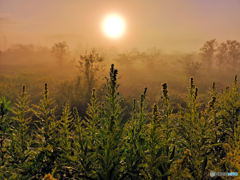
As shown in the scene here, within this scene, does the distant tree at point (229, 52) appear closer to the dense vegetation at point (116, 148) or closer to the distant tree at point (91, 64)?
the distant tree at point (91, 64)

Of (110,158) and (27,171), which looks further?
(27,171)

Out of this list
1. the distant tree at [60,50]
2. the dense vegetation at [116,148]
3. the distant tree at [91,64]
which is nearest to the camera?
the dense vegetation at [116,148]

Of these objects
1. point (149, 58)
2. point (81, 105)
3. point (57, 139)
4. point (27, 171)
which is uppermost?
point (149, 58)

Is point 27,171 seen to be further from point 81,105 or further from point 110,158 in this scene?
point 81,105

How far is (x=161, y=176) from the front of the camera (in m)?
2.16

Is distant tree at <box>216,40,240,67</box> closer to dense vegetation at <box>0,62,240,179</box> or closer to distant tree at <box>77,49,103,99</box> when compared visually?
distant tree at <box>77,49,103,99</box>

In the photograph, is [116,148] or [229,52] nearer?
[116,148]

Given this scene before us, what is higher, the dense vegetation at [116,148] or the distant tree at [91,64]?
the distant tree at [91,64]

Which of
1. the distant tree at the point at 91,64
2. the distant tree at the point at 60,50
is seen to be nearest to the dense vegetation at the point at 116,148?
the distant tree at the point at 91,64

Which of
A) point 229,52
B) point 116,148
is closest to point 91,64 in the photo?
point 116,148

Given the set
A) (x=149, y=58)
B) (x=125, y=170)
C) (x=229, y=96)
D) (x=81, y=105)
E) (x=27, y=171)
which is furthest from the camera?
(x=149, y=58)

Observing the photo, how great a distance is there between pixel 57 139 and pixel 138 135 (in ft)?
3.58

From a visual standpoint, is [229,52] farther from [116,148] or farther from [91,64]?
[116,148]

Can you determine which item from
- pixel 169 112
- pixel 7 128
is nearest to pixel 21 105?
pixel 7 128
